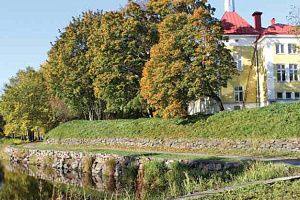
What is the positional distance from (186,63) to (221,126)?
5.34 metres

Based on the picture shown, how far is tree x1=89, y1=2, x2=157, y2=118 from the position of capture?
3044 centimetres

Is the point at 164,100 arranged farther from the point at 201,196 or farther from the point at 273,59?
the point at 201,196

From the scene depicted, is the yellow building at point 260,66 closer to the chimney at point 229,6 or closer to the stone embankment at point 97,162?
the chimney at point 229,6

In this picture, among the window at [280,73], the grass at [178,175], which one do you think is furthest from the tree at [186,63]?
the window at [280,73]

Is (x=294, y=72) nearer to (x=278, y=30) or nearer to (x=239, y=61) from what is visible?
(x=278, y=30)

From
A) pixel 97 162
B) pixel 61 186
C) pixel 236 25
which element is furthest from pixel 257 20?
pixel 61 186

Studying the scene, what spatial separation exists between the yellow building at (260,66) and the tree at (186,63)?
27.3 feet

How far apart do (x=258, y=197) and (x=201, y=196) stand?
1.40m

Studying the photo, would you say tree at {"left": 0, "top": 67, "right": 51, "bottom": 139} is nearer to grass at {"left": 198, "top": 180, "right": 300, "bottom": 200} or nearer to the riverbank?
the riverbank

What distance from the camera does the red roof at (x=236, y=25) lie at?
33125mm

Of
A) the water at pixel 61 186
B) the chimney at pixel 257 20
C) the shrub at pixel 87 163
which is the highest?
the chimney at pixel 257 20

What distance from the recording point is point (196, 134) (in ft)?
80.5

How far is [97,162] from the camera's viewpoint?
21.8 m

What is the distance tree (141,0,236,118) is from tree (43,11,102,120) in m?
12.1
